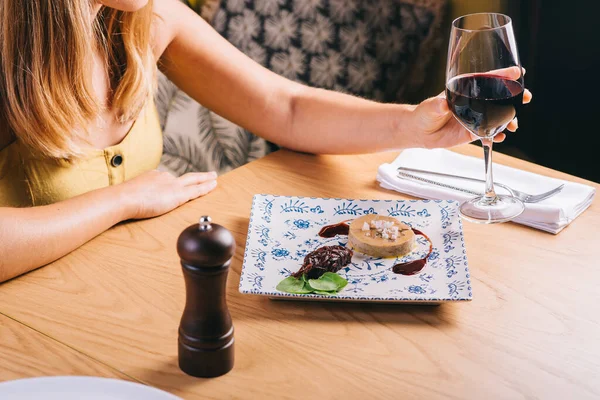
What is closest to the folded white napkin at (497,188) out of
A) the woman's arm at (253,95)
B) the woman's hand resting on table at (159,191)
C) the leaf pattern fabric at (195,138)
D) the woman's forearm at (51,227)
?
the woman's arm at (253,95)

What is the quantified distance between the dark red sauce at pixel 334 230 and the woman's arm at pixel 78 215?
0.26 meters

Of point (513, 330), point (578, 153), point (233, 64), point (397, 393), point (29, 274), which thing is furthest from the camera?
point (578, 153)

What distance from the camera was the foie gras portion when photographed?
1.03m

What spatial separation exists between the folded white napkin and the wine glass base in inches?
0.6

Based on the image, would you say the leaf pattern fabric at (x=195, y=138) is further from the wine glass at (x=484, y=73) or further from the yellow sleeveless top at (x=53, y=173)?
the wine glass at (x=484, y=73)

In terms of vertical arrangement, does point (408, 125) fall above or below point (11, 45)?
below

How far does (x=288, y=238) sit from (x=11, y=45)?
1.96 feet

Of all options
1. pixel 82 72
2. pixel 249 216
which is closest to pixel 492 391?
pixel 249 216

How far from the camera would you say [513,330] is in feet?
2.92

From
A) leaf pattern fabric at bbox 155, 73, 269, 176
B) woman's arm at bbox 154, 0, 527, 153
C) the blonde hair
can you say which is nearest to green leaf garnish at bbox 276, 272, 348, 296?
woman's arm at bbox 154, 0, 527, 153

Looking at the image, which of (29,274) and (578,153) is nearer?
(29,274)

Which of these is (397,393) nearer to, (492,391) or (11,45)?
(492,391)

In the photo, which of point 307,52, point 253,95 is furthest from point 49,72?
point 307,52

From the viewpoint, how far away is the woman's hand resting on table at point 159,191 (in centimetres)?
117
